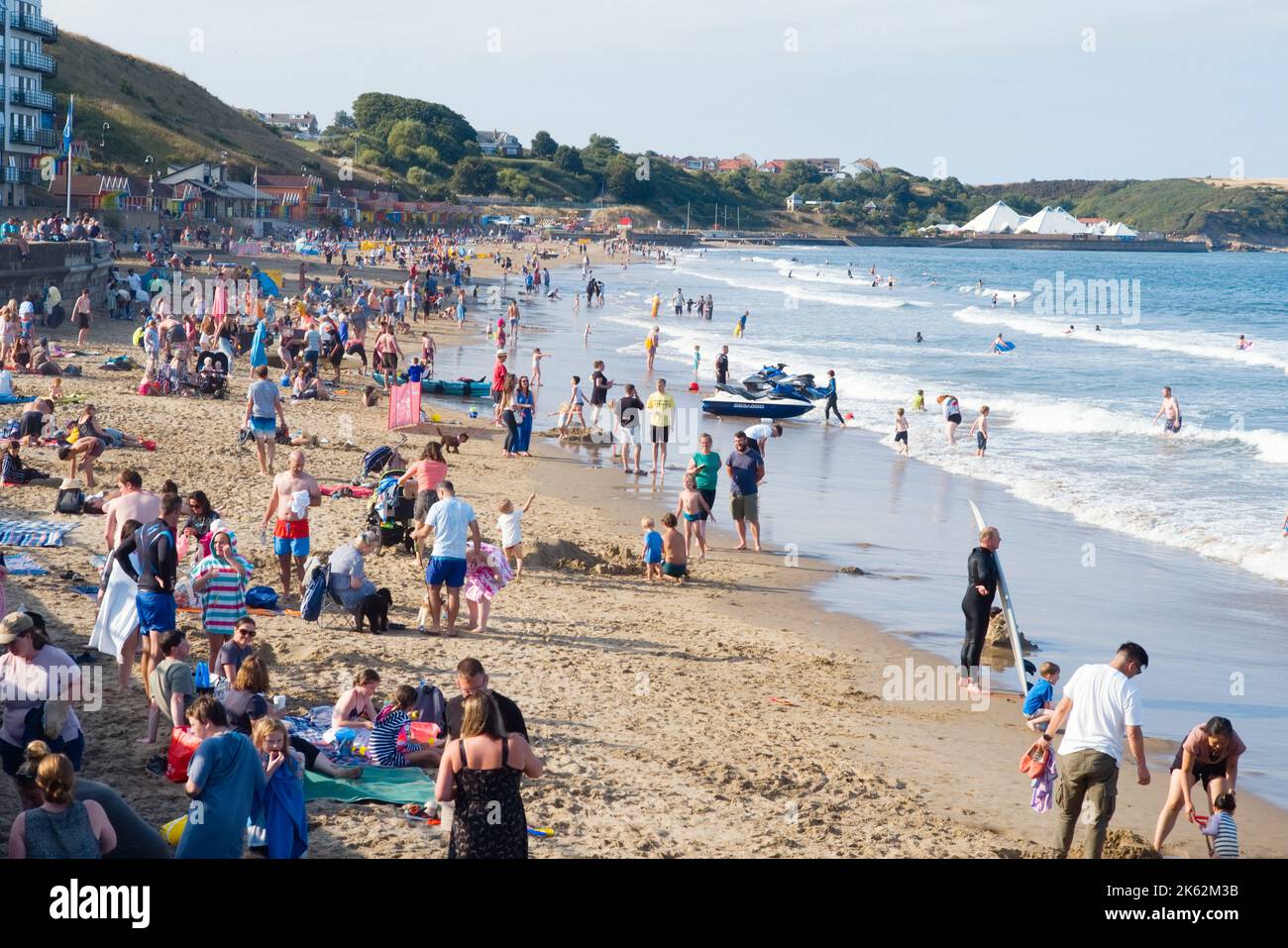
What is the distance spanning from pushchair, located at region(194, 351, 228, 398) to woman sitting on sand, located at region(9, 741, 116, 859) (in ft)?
56.3

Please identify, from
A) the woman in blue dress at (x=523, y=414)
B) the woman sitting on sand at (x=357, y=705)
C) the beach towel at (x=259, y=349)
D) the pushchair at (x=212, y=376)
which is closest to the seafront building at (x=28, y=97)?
the beach towel at (x=259, y=349)

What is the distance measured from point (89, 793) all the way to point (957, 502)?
14709 millimetres

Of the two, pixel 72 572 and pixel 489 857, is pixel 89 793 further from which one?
pixel 72 572

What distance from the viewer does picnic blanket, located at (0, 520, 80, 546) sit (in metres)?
12.0

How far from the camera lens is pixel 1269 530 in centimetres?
1723

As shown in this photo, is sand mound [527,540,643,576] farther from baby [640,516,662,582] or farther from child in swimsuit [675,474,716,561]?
child in swimsuit [675,474,716,561]

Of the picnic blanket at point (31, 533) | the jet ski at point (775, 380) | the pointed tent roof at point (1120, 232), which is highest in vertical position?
the pointed tent roof at point (1120, 232)

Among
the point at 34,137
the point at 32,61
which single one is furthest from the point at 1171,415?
the point at 32,61

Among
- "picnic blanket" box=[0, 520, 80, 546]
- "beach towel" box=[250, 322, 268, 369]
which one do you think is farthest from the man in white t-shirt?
"beach towel" box=[250, 322, 268, 369]

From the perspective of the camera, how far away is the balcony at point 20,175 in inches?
2127

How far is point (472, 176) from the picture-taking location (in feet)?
436

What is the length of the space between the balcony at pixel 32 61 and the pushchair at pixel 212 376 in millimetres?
45737

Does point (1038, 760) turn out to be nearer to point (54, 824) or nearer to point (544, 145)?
point (54, 824)

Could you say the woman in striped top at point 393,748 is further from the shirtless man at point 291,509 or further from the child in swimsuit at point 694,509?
the child in swimsuit at point 694,509
